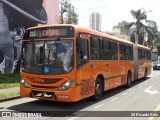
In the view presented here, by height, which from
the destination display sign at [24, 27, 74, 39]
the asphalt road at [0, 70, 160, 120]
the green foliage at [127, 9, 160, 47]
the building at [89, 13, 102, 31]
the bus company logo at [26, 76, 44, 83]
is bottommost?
the asphalt road at [0, 70, 160, 120]

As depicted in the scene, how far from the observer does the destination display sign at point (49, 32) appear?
10.2 m

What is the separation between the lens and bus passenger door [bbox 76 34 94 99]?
401 inches

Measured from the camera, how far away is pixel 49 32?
10406 millimetres

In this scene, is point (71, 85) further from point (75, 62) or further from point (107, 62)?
point (107, 62)

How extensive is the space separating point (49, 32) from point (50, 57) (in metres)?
0.97

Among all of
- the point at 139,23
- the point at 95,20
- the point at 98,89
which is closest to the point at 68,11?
the point at 139,23

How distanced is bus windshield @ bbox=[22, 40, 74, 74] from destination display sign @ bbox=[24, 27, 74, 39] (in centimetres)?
25

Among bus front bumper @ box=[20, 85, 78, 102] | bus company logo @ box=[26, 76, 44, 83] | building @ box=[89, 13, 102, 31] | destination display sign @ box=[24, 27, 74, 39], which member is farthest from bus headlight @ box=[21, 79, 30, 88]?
building @ box=[89, 13, 102, 31]

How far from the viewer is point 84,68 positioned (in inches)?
419

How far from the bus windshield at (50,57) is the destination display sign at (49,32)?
249 mm

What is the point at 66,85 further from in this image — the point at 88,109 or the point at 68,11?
the point at 68,11

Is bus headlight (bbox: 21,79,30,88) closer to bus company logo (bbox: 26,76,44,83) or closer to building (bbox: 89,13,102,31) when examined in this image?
bus company logo (bbox: 26,76,44,83)

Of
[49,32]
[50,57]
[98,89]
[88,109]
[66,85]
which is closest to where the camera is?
[66,85]

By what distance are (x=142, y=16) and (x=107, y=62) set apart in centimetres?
4618
